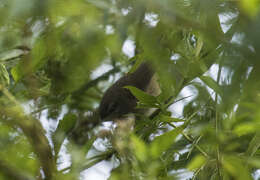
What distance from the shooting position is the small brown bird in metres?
1.00

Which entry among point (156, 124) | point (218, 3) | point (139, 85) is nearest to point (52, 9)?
point (218, 3)

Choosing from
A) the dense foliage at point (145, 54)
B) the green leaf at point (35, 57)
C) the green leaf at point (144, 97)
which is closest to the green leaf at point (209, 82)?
the dense foliage at point (145, 54)

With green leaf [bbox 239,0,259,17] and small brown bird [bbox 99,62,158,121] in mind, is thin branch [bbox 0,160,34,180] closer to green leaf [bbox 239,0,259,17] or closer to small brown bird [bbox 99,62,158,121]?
green leaf [bbox 239,0,259,17]

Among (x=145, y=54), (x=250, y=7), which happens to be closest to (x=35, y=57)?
(x=145, y=54)

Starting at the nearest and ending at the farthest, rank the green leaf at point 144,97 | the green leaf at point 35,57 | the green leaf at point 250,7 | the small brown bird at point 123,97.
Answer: the green leaf at point 250,7, the green leaf at point 35,57, the green leaf at point 144,97, the small brown bird at point 123,97

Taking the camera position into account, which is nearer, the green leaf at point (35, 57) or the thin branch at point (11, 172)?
the thin branch at point (11, 172)

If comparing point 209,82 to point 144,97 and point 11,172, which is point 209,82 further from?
point 11,172

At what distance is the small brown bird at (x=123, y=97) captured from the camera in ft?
3.27

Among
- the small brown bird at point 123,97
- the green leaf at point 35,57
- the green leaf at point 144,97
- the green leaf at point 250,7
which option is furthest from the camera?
the small brown bird at point 123,97

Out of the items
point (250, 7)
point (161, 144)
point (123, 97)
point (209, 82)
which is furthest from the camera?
point (123, 97)

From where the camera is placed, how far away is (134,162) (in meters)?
0.46

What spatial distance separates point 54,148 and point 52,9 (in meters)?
0.24

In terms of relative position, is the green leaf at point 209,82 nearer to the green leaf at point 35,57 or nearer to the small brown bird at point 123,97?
the green leaf at point 35,57

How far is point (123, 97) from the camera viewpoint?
102 centimetres
